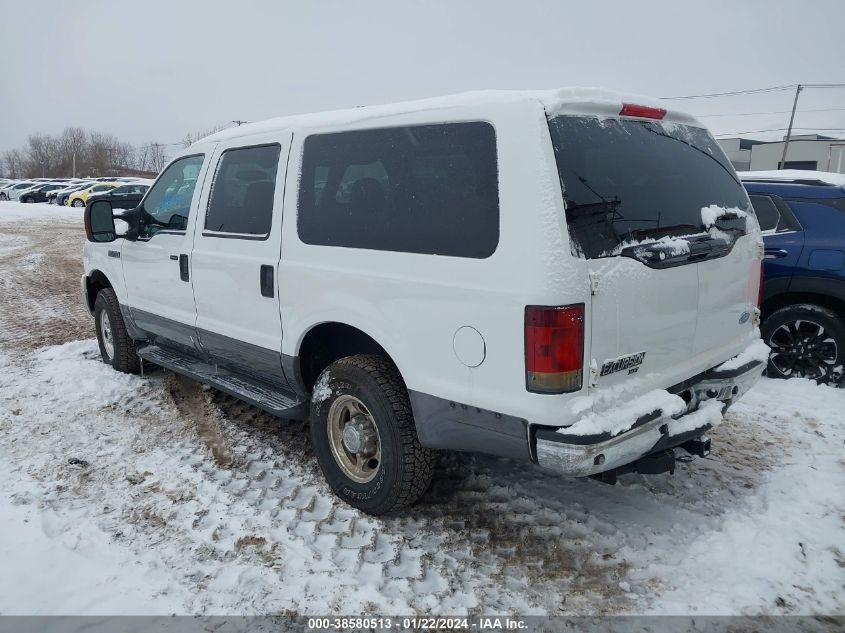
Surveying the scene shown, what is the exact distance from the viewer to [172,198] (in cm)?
472

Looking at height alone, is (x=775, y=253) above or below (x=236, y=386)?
above

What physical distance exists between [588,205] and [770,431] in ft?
9.94

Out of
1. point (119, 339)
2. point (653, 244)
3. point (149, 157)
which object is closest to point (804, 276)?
point (653, 244)

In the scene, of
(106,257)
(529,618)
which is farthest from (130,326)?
(529,618)

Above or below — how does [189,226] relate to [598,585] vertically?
above

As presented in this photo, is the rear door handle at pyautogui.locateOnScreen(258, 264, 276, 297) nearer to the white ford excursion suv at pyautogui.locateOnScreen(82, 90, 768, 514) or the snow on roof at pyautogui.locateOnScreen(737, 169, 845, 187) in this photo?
the white ford excursion suv at pyautogui.locateOnScreen(82, 90, 768, 514)

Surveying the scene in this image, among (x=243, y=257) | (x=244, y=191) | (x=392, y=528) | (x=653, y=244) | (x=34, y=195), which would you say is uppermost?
(x=244, y=191)

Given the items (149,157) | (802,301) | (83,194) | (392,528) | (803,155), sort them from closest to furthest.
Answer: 1. (392,528)
2. (802,301)
3. (83,194)
4. (803,155)
5. (149,157)

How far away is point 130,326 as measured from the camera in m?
5.43

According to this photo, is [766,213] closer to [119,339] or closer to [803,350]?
[803,350]

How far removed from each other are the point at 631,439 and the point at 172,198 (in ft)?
12.3

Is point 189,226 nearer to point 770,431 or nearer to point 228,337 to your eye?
point 228,337

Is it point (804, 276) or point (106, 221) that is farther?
point (804, 276)

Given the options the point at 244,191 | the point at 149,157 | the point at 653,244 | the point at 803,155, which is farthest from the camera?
the point at 149,157
